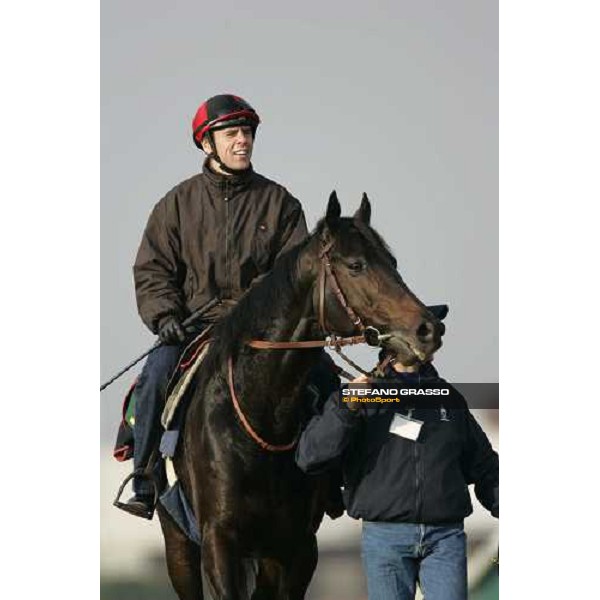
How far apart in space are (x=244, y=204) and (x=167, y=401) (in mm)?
1290

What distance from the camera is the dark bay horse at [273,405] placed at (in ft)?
23.1

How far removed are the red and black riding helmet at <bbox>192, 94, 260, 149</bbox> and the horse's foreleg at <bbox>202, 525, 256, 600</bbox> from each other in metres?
2.40

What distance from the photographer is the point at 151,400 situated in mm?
8141

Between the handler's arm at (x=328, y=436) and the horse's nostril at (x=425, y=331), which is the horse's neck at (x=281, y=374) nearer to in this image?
the handler's arm at (x=328, y=436)

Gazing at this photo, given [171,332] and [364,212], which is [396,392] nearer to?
[364,212]

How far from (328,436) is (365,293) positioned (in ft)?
2.33

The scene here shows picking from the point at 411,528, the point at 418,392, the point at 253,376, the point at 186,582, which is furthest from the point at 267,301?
the point at 186,582

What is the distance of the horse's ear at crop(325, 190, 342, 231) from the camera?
7.07 meters

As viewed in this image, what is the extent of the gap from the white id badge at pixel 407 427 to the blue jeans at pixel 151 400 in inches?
68.1


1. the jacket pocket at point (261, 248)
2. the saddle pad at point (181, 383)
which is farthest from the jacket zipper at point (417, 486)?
the jacket pocket at point (261, 248)

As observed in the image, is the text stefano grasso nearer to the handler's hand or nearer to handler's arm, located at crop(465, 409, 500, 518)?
handler's arm, located at crop(465, 409, 500, 518)

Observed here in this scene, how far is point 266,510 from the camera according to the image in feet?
24.4

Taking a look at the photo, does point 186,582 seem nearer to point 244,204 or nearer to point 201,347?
point 201,347

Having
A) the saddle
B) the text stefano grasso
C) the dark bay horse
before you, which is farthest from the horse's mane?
the text stefano grasso
